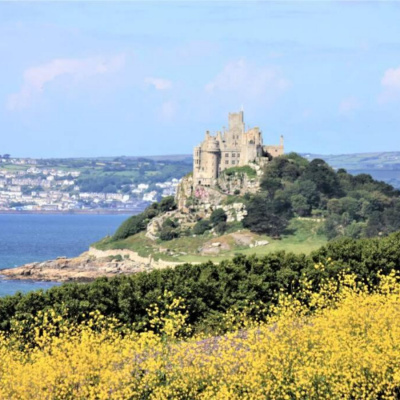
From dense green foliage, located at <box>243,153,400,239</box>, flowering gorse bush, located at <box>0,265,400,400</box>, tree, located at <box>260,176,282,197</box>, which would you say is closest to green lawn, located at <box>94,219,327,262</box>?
dense green foliage, located at <box>243,153,400,239</box>

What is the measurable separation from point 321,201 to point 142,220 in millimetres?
24721

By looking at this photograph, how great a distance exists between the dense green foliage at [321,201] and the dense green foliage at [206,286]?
2921 inches

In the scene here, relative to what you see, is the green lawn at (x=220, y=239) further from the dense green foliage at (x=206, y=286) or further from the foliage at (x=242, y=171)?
the dense green foliage at (x=206, y=286)

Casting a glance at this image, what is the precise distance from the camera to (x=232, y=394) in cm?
2556

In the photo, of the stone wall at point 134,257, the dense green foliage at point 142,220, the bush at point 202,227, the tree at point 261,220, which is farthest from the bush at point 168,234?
the tree at point 261,220

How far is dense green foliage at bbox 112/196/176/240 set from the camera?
461 ft

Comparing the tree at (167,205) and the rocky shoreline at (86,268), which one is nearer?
the rocky shoreline at (86,268)

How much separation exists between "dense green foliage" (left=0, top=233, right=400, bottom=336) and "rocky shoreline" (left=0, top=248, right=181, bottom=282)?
68.8m

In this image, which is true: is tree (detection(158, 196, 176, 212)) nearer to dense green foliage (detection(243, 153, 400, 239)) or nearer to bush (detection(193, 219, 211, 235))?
bush (detection(193, 219, 211, 235))

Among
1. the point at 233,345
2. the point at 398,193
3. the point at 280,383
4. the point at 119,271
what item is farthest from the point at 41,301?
the point at 398,193

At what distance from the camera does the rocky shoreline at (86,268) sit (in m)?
119

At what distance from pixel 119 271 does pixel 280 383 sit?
96.9m

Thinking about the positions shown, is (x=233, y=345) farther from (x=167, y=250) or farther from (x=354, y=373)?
(x=167, y=250)

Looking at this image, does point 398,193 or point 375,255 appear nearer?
point 375,255
